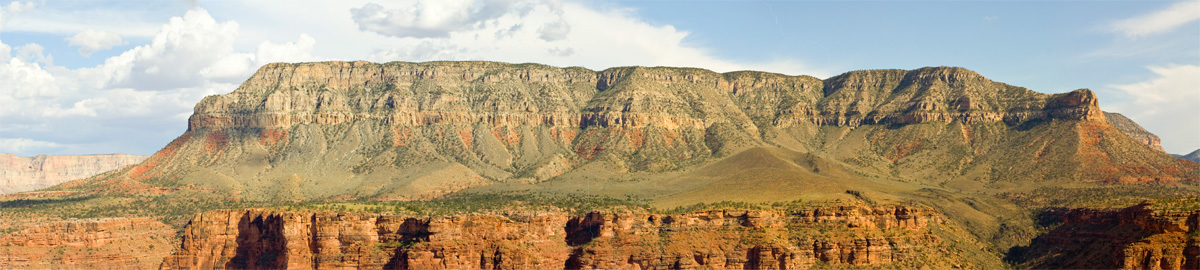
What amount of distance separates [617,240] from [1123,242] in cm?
5549

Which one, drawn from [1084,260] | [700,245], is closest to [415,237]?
[700,245]

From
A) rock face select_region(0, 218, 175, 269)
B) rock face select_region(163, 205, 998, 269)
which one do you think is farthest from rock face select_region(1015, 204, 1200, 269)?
rock face select_region(0, 218, 175, 269)

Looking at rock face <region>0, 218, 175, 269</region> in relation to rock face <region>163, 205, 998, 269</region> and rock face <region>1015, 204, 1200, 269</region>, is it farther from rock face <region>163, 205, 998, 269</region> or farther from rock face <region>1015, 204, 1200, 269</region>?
rock face <region>1015, 204, 1200, 269</region>

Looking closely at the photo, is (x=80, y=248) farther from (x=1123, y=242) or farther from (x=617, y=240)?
(x=1123, y=242)

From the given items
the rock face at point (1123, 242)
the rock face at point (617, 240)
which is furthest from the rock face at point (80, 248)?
the rock face at point (1123, 242)

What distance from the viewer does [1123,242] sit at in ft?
408

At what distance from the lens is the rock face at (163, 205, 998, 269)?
138m

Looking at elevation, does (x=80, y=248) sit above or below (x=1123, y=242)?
below

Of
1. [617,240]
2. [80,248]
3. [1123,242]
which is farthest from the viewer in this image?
[80,248]

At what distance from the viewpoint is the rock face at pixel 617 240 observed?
138 m

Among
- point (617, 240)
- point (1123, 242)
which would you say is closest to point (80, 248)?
point (617, 240)

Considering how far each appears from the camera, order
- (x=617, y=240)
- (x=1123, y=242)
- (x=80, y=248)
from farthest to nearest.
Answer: (x=80, y=248)
(x=617, y=240)
(x=1123, y=242)

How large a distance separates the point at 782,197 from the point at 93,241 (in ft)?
307

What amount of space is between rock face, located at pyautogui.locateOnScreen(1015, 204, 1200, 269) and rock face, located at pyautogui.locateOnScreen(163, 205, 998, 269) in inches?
366
